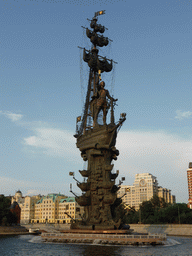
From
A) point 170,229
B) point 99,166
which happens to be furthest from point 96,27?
point 170,229

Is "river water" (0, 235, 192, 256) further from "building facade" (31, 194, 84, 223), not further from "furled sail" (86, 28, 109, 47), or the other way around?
"building facade" (31, 194, 84, 223)

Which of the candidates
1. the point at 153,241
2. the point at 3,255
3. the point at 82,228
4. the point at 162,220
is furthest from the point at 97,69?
the point at 162,220

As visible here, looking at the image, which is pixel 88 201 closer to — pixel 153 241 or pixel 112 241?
pixel 112 241

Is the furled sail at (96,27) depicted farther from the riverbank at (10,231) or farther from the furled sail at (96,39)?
the riverbank at (10,231)

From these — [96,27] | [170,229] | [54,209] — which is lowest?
[54,209]

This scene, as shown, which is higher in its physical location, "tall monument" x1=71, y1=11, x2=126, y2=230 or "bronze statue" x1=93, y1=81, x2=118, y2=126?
"bronze statue" x1=93, y1=81, x2=118, y2=126

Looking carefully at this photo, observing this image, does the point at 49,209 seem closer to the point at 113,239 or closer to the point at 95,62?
the point at 95,62

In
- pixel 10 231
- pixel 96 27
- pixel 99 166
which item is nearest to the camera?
pixel 99 166

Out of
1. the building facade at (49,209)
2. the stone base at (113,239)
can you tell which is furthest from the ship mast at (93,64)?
the building facade at (49,209)

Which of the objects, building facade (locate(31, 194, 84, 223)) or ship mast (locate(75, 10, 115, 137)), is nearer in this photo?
ship mast (locate(75, 10, 115, 137))

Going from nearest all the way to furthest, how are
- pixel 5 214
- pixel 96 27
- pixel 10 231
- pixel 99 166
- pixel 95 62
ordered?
pixel 99 166
pixel 95 62
pixel 96 27
pixel 10 231
pixel 5 214

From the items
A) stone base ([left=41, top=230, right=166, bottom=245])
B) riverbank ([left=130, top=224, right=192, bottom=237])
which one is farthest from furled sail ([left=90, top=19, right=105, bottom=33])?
riverbank ([left=130, top=224, right=192, bottom=237])

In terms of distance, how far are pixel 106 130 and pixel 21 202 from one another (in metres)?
147

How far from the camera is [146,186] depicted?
19850 cm
